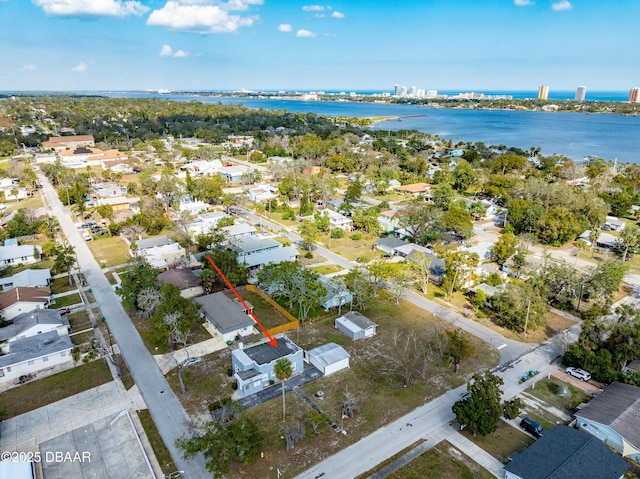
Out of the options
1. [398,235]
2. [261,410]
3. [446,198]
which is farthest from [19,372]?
[446,198]

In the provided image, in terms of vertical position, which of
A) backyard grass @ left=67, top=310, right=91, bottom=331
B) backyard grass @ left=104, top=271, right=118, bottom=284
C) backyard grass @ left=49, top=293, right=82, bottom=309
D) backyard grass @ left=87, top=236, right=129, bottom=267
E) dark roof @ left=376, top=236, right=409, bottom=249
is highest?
dark roof @ left=376, top=236, right=409, bottom=249

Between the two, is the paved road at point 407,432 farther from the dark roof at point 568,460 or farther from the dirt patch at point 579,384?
the dark roof at point 568,460

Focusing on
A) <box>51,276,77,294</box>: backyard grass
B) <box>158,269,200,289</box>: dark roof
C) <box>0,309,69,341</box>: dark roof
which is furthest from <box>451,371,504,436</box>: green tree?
<box>51,276,77,294</box>: backyard grass

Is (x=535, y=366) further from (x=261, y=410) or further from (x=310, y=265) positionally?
(x=310, y=265)

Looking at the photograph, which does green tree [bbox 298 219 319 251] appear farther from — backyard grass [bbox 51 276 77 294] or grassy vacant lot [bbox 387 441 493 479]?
grassy vacant lot [bbox 387 441 493 479]

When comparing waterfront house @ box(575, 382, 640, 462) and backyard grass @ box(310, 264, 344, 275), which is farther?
backyard grass @ box(310, 264, 344, 275)

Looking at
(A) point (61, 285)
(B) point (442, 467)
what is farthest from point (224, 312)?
(B) point (442, 467)
